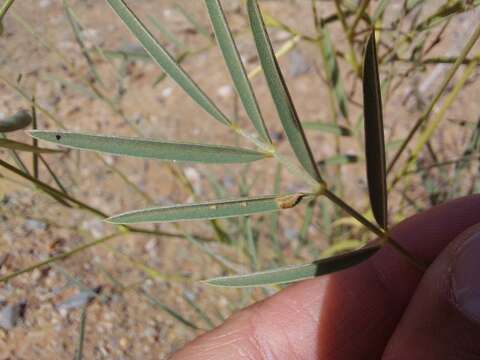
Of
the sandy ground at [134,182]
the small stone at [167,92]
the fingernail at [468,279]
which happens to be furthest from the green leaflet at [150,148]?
the small stone at [167,92]

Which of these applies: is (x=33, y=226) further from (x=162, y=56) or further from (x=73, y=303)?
(x=162, y=56)

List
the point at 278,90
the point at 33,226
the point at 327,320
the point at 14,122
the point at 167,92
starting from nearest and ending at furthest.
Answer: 1. the point at 278,90
2. the point at 14,122
3. the point at 327,320
4. the point at 33,226
5. the point at 167,92

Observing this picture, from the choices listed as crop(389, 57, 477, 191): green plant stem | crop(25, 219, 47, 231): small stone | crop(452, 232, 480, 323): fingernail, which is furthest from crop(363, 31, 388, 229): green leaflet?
crop(25, 219, 47, 231): small stone

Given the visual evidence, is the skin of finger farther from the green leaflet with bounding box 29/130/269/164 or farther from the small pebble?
the green leaflet with bounding box 29/130/269/164

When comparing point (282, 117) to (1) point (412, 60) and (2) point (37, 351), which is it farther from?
(2) point (37, 351)

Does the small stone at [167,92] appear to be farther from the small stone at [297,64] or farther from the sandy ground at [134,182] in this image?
the small stone at [297,64]

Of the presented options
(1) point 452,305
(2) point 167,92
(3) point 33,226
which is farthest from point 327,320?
(2) point 167,92
